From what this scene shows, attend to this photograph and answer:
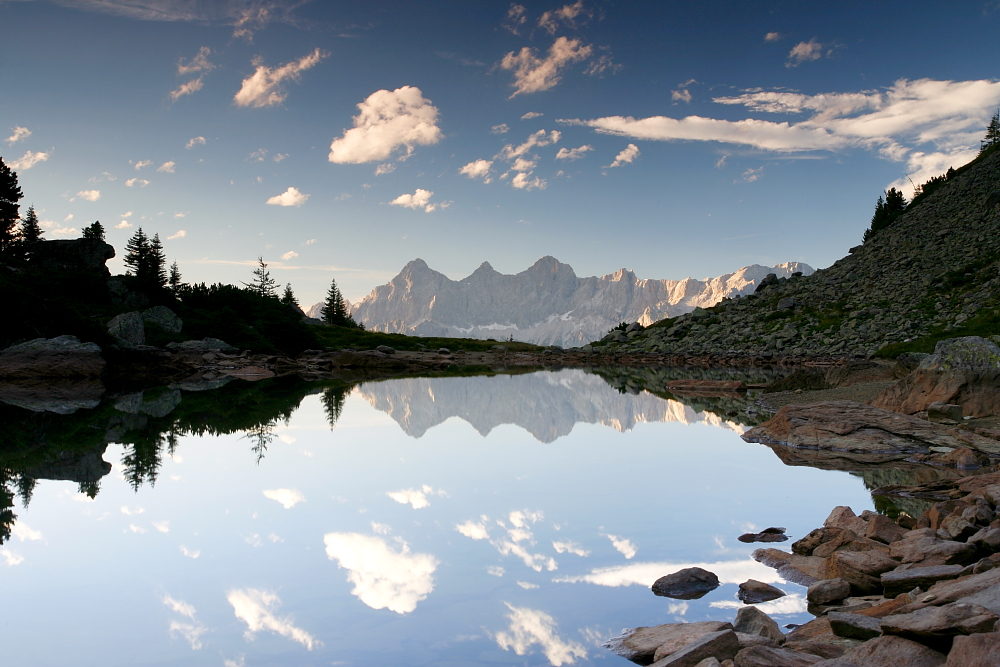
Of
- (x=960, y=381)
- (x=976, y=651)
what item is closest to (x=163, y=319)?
(x=960, y=381)

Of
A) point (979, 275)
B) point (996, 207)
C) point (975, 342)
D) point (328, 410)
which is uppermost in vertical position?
point (996, 207)

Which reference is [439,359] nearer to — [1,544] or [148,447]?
[148,447]

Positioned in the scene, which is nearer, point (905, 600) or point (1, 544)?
point (905, 600)

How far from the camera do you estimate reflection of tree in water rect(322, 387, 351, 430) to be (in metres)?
23.2

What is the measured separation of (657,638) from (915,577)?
2.85m

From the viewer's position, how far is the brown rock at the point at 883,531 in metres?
7.97

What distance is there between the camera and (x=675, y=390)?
35281 mm

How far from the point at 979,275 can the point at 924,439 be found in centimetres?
6612

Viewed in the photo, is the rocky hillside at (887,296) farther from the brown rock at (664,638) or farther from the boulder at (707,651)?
the boulder at (707,651)

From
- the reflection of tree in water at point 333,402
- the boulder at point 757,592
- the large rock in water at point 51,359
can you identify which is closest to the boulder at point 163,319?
the large rock in water at point 51,359

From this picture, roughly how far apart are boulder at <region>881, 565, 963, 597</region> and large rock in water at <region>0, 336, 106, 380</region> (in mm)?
47644

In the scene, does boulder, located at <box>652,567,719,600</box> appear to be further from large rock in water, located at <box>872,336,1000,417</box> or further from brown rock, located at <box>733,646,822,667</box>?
large rock in water, located at <box>872,336,1000,417</box>

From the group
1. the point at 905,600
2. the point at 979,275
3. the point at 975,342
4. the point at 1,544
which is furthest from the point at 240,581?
the point at 979,275

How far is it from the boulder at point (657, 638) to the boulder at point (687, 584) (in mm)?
921
